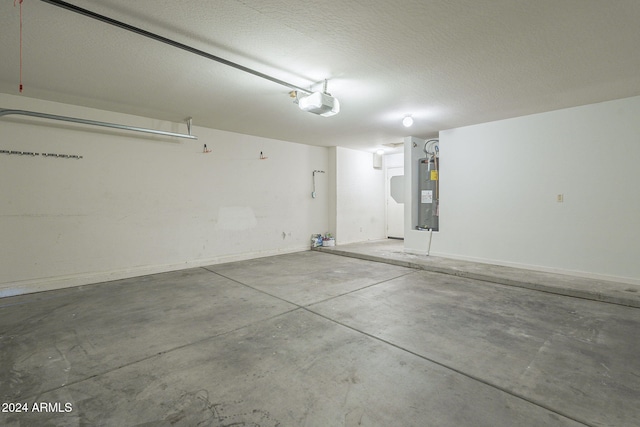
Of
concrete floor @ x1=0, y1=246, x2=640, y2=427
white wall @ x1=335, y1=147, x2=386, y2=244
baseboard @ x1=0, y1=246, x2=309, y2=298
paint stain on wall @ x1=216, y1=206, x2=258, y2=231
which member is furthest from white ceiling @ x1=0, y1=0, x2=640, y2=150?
white wall @ x1=335, y1=147, x2=386, y2=244

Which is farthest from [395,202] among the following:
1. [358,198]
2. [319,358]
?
[319,358]

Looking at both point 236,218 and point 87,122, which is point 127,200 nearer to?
point 87,122

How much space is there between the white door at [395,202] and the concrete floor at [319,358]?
464 centimetres

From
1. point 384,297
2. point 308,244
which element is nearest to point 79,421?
point 384,297

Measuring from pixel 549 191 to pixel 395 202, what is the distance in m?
4.28

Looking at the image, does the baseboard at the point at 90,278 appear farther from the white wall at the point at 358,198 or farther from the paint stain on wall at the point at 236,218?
the white wall at the point at 358,198

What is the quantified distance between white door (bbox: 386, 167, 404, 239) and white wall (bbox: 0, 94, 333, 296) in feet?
11.1

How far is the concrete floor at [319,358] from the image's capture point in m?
1.62

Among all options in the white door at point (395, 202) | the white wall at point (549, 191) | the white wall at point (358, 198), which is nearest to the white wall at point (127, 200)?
the white wall at point (358, 198)

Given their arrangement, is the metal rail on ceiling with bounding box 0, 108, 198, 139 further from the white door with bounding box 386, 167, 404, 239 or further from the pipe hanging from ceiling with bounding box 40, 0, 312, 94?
the white door with bounding box 386, 167, 404, 239

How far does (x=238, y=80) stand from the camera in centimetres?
319

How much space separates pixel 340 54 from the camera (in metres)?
2.65

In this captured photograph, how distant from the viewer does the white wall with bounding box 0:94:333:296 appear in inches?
145

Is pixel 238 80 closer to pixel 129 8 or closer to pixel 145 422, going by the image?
pixel 129 8
